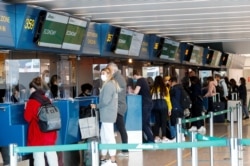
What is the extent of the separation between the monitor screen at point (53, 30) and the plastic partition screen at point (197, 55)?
8.87 meters

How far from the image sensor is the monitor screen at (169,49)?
14.4 m

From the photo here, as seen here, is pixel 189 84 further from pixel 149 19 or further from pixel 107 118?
pixel 107 118

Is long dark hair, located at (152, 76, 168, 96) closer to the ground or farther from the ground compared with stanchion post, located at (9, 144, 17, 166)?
farther from the ground

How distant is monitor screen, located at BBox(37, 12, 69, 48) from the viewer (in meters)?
8.38

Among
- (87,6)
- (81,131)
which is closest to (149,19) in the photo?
(87,6)

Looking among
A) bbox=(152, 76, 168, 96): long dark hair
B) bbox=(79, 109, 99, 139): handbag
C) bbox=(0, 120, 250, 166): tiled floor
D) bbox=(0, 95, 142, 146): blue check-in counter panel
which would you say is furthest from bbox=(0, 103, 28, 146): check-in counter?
bbox=(152, 76, 168, 96): long dark hair

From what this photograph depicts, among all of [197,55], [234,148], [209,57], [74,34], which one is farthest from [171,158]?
[209,57]

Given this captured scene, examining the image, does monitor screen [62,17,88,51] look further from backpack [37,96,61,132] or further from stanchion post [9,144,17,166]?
stanchion post [9,144,17,166]

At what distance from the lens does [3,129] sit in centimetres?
718

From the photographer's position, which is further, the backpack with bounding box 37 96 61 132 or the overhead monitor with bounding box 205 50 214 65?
the overhead monitor with bounding box 205 50 214 65

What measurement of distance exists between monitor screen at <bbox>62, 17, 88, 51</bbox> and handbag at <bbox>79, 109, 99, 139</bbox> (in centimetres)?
130

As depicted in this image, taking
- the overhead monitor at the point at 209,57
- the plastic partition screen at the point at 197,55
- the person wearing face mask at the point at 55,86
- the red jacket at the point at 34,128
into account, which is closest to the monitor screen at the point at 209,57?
the overhead monitor at the point at 209,57

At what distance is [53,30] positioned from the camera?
28.4 ft

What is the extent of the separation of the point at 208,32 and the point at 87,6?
5201 mm
